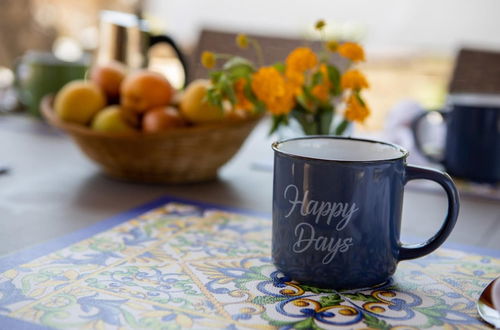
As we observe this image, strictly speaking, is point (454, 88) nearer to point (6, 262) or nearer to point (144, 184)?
point (144, 184)

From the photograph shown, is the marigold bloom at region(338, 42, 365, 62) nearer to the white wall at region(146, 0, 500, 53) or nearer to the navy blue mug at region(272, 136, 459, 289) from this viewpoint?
the navy blue mug at region(272, 136, 459, 289)

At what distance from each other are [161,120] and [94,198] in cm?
15

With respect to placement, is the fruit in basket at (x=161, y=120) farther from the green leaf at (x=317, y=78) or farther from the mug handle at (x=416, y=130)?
the mug handle at (x=416, y=130)

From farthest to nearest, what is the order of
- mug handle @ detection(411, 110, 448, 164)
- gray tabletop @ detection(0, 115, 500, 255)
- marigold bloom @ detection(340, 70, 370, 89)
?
mug handle @ detection(411, 110, 448, 164), marigold bloom @ detection(340, 70, 370, 89), gray tabletop @ detection(0, 115, 500, 255)

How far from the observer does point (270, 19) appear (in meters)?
3.49

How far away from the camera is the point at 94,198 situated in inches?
29.5

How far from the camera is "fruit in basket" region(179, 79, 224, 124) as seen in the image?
31.6 inches

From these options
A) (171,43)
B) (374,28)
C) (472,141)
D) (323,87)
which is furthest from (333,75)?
(374,28)

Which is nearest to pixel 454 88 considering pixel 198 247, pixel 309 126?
pixel 309 126

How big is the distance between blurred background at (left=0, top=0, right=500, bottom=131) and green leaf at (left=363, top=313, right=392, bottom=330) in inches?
106

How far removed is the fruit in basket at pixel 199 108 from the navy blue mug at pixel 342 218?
33cm

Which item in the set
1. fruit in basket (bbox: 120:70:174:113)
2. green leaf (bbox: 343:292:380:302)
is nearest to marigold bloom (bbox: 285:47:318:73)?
fruit in basket (bbox: 120:70:174:113)

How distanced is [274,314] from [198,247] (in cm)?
17

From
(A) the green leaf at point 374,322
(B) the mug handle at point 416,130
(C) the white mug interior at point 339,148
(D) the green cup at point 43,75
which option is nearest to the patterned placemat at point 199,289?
(A) the green leaf at point 374,322
